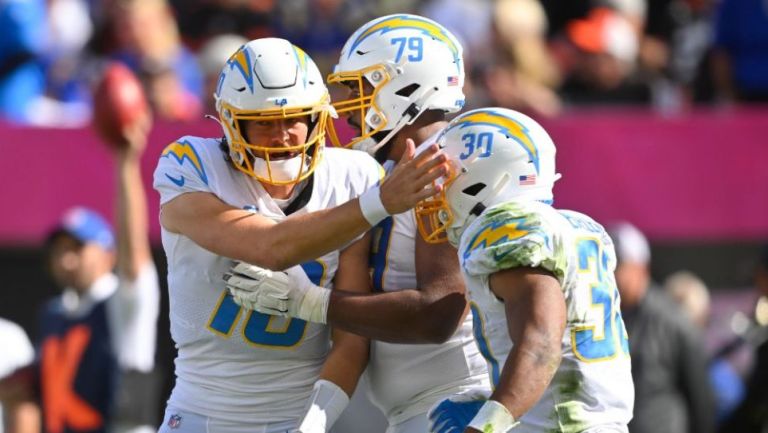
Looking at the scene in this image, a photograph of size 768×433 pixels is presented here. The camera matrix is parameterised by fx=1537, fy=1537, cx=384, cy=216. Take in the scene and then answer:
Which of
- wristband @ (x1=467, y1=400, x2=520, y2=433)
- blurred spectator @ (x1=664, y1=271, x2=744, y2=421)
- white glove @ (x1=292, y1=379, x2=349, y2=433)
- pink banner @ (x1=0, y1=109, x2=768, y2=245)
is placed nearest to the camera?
wristband @ (x1=467, y1=400, x2=520, y2=433)

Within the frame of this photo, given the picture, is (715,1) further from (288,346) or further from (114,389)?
(288,346)

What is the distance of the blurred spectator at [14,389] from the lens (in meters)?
7.14

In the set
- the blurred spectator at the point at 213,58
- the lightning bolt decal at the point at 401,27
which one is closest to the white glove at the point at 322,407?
the lightning bolt decal at the point at 401,27

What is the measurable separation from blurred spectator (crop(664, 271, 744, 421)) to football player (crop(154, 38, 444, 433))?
4.10m

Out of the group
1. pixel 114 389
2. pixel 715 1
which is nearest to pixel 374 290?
pixel 114 389

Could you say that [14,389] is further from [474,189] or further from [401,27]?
[474,189]

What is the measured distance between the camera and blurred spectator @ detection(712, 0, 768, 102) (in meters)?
9.04

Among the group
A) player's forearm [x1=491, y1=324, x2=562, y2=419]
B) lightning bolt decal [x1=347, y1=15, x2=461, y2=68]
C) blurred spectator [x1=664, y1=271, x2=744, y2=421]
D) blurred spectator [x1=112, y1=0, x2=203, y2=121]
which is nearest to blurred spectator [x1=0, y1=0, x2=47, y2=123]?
blurred spectator [x1=112, y1=0, x2=203, y2=121]

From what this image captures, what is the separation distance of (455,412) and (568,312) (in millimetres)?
491

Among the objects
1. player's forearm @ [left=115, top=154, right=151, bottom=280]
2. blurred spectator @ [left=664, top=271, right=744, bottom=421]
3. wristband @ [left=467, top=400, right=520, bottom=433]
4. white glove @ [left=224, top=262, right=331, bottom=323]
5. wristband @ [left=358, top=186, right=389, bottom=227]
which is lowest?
blurred spectator @ [left=664, top=271, right=744, bottom=421]

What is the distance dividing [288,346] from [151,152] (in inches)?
136

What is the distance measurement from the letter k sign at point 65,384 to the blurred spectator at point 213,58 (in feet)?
5.64

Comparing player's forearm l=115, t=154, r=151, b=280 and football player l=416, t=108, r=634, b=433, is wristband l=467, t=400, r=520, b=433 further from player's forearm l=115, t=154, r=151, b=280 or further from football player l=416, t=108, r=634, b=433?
player's forearm l=115, t=154, r=151, b=280

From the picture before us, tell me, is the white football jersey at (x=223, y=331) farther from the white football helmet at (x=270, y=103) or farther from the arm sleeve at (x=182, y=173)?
the white football helmet at (x=270, y=103)
